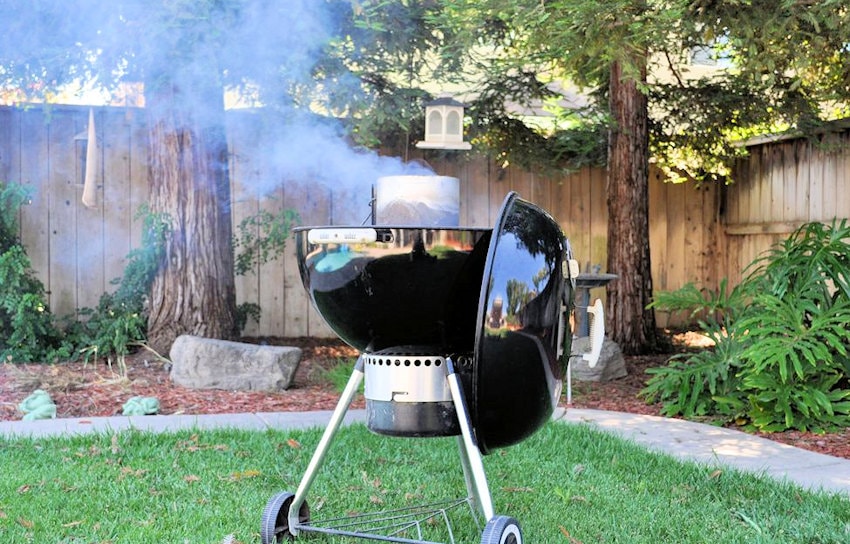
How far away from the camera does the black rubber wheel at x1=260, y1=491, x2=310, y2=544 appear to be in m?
2.48

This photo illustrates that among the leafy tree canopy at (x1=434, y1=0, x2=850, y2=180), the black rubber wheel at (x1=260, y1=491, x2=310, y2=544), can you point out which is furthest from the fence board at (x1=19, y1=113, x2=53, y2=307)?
the black rubber wheel at (x1=260, y1=491, x2=310, y2=544)

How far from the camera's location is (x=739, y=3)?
379cm

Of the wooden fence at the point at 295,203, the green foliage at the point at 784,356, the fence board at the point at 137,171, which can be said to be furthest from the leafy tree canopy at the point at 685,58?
the fence board at the point at 137,171

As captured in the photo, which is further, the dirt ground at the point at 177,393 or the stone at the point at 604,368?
the stone at the point at 604,368

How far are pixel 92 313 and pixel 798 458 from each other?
485cm

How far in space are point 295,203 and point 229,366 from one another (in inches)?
86.4

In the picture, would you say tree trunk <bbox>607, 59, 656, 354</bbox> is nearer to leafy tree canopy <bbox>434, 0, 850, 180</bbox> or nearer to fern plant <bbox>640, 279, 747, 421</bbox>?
leafy tree canopy <bbox>434, 0, 850, 180</bbox>

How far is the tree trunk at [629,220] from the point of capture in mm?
6191

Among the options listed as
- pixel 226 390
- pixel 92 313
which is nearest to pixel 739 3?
pixel 226 390

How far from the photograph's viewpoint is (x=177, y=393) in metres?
4.89

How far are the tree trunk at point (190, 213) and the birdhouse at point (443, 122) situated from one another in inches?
81.7

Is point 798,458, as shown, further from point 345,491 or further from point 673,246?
point 673,246

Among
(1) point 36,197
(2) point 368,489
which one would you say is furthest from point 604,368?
(1) point 36,197

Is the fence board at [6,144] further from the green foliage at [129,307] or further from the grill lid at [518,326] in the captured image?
the grill lid at [518,326]
